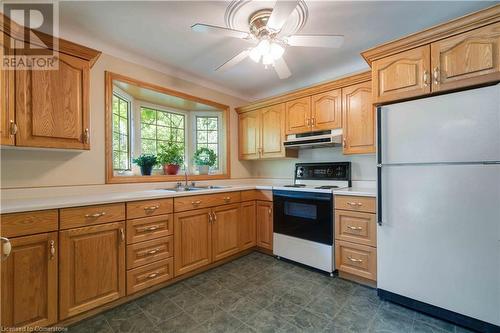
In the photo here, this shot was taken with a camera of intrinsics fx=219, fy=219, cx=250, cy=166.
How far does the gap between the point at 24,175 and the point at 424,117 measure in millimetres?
3230

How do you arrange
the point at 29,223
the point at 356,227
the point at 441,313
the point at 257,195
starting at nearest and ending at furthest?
the point at 29,223 < the point at 441,313 < the point at 356,227 < the point at 257,195

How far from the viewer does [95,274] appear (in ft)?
5.52

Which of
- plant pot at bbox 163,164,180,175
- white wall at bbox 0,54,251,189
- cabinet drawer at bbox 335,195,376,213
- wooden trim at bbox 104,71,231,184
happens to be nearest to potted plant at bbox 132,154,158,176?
wooden trim at bbox 104,71,231,184

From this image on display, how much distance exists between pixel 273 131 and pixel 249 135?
48 cm

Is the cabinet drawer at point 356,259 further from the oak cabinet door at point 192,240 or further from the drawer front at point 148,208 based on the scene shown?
the drawer front at point 148,208

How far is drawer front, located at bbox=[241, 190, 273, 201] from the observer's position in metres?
2.90

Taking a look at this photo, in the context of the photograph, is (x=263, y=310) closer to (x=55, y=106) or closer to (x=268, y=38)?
(x=268, y=38)

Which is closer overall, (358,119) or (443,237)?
(443,237)

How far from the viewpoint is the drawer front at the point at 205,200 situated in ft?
7.29

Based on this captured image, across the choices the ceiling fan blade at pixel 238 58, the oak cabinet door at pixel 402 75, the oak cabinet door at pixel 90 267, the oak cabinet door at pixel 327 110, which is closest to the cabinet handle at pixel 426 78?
the oak cabinet door at pixel 402 75

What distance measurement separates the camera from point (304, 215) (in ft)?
8.39

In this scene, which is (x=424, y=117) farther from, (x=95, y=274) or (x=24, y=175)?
(x=24, y=175)

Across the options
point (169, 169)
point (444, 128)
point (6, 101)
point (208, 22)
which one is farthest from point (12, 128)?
point (444, 128)

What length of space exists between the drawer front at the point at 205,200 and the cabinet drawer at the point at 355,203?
1222 millimetres
